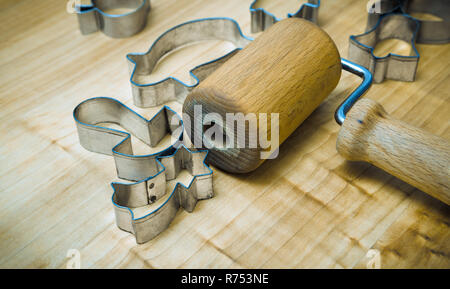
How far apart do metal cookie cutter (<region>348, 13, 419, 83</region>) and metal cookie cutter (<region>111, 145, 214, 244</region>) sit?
47 cm

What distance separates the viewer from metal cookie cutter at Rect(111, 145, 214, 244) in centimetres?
88

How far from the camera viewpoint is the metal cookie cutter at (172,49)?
1122mm

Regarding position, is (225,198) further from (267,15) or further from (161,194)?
(267,15)

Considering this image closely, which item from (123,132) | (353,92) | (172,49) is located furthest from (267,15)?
(123,132)

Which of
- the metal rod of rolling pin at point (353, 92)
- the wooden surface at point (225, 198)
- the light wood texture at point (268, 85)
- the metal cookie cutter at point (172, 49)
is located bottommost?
the wooden surface at point (225, 198)

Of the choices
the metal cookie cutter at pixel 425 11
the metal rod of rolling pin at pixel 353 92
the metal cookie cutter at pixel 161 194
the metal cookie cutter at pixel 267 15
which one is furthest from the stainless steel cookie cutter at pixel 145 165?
the metal cookie cutter at pixel 425 11

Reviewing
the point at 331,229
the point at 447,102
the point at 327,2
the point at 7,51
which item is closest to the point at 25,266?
the point at 331,229

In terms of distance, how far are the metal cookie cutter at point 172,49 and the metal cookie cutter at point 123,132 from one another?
2.7 inches

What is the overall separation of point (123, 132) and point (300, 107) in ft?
1.10

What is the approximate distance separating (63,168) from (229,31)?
54 centimetres

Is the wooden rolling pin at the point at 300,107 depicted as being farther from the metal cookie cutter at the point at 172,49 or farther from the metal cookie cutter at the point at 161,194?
the metal cookie cutter at the point at 172,49

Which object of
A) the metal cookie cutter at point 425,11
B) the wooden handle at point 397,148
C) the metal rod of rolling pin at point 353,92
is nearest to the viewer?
the wooden handle at point 397,148

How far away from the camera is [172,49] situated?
1.30 meters

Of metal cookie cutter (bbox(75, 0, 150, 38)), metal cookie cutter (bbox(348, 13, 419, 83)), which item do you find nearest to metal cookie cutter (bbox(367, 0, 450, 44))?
metal cookie cutter (bbox(348, 13, 419, 83))
